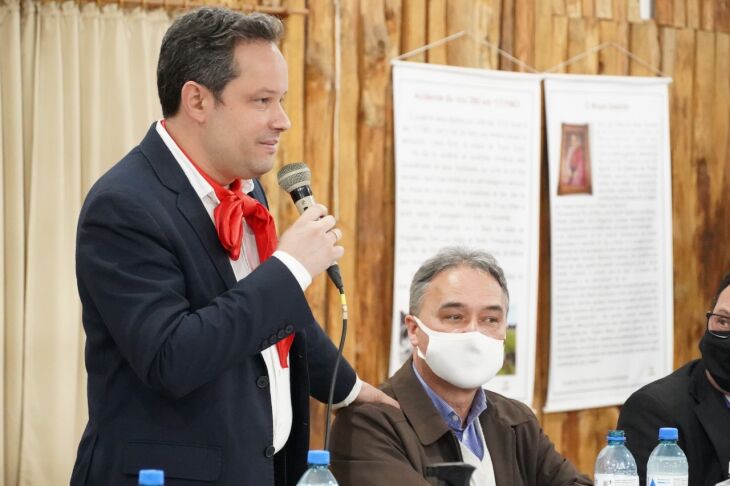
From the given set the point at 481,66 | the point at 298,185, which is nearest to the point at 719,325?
the point at 298,185

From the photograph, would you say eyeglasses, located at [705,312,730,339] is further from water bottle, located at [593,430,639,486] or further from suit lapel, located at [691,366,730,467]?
water bottle, located at [593,430,639,486]

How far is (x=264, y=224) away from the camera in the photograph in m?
2.83

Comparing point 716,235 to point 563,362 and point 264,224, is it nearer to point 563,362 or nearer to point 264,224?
point 563,362

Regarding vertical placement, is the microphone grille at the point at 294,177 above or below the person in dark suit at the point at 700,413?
above

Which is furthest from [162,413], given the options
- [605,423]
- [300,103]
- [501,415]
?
[605,423]

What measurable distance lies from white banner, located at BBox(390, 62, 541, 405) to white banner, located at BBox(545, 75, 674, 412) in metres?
0.18

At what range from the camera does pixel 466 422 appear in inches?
137

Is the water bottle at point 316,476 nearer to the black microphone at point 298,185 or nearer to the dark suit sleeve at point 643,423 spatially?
the black microphone at point 298,185

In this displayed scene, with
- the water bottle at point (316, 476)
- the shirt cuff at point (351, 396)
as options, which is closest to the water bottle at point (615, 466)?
the shirt cuff at point (351, 396)

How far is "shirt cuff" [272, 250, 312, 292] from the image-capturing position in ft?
8.30

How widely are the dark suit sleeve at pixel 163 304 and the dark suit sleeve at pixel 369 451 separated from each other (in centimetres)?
78

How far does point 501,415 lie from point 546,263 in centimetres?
300

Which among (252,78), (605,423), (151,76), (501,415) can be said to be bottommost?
(605,423)

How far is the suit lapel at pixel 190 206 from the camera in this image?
2641 mm
